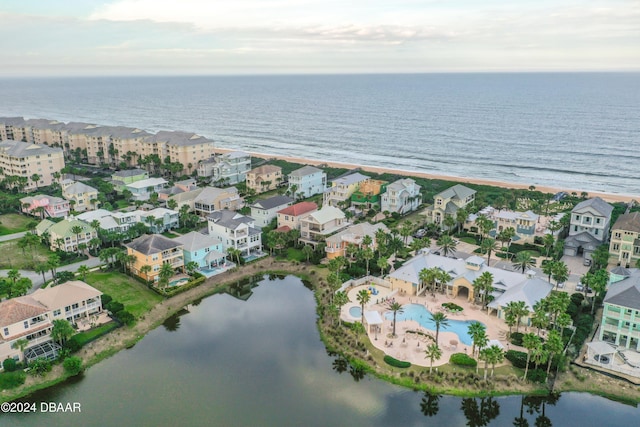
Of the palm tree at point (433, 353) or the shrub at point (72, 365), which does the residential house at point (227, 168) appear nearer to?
the shrub at point (72, 365)

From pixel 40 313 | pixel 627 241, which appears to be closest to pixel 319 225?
pixel 40 313

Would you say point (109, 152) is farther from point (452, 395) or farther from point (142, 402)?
point (452, 395)

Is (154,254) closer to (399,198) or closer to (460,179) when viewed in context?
(399,198)

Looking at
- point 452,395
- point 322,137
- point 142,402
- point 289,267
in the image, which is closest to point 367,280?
point 289,267

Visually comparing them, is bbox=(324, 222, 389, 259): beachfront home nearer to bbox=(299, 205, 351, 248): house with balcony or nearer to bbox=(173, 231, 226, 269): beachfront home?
bbox=(299, 205, 351, 248): house with balcony

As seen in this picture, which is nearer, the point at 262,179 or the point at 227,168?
the point at 262,179
